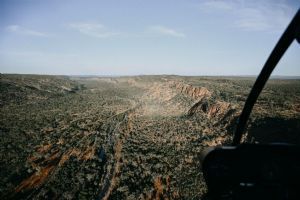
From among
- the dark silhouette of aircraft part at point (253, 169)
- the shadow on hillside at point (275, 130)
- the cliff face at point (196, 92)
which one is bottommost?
the shadow on hillside at point (275, 130)

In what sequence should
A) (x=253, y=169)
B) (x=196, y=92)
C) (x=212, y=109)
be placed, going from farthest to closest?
(x=196, y=92), (x=212, y=109), (x=253, y=169)

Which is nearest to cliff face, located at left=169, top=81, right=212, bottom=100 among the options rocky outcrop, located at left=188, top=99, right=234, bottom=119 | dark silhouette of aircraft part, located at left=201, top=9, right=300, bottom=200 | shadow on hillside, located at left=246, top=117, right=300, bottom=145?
rocky outcrop, located at left=188, top=99, right=234, bottom=119

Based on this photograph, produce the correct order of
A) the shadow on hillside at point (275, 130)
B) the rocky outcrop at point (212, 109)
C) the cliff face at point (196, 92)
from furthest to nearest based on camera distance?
the cliff face at point (196, 92) → the rocky outcrop at point (212, 109) → the shadow on hillside at point (275, 130)

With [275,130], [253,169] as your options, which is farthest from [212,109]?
[253,169]

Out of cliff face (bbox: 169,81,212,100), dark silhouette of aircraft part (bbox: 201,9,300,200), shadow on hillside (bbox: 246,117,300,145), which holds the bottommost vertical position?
shadow on hillside (bbox: 246,117,300,145)

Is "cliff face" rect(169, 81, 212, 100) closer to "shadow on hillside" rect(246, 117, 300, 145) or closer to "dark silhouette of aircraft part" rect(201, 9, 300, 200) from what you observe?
"shadow on hillside" rect(246, 117, 300, 145)

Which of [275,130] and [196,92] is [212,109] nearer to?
[275,130]

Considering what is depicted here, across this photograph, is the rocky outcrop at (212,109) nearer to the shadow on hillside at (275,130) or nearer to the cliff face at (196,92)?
the shadow on hillside at (275,130)

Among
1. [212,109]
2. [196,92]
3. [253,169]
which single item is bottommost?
[212,109]

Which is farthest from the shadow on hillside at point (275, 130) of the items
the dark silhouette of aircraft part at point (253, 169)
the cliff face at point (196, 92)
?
the cliff face at point (196, 92)

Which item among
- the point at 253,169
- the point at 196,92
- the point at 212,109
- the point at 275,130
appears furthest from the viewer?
the point at 196,92
